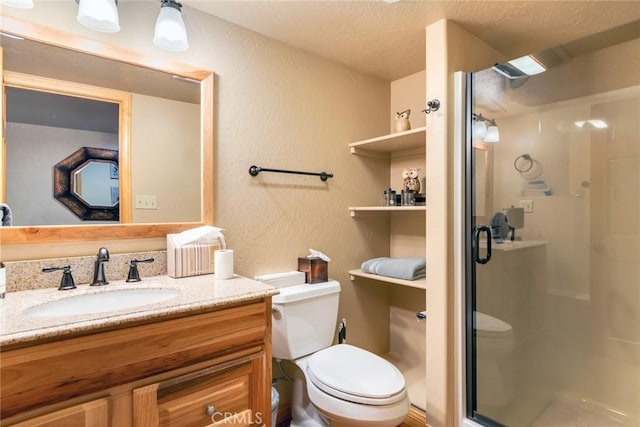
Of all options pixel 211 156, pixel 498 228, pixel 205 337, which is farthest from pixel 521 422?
pixel 211 156

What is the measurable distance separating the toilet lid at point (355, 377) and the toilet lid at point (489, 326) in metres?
0.53

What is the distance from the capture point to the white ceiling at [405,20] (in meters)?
1.50

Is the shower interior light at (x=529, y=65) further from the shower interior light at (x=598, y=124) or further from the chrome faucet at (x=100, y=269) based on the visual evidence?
the chrome faucet at (x=100, y=269)

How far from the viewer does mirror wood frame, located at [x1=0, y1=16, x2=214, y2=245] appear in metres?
1.14

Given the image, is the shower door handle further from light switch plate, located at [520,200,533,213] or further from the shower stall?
light switch plate, located at [520,200,533,213]

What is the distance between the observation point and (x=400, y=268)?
1921 mm

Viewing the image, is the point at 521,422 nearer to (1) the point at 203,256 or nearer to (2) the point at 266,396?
(2) the point at 266,396

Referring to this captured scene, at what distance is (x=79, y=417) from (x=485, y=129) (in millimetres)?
1965

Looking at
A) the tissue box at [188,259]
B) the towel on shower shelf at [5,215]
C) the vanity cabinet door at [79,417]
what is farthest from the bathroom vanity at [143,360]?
the towel on shower shelf at [5,215]

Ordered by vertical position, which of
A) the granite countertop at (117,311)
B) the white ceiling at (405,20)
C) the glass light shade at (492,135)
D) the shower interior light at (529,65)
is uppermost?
the white ceiling at (405,20)

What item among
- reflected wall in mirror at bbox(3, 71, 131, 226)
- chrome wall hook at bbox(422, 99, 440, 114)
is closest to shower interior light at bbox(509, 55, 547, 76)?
chrome wall hook at bbox(422, 99, 440, 114)

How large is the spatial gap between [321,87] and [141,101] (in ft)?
3.42

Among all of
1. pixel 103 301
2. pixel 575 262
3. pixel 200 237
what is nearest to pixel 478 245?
pixel 575 262

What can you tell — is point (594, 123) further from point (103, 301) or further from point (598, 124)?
point (103, 301)
